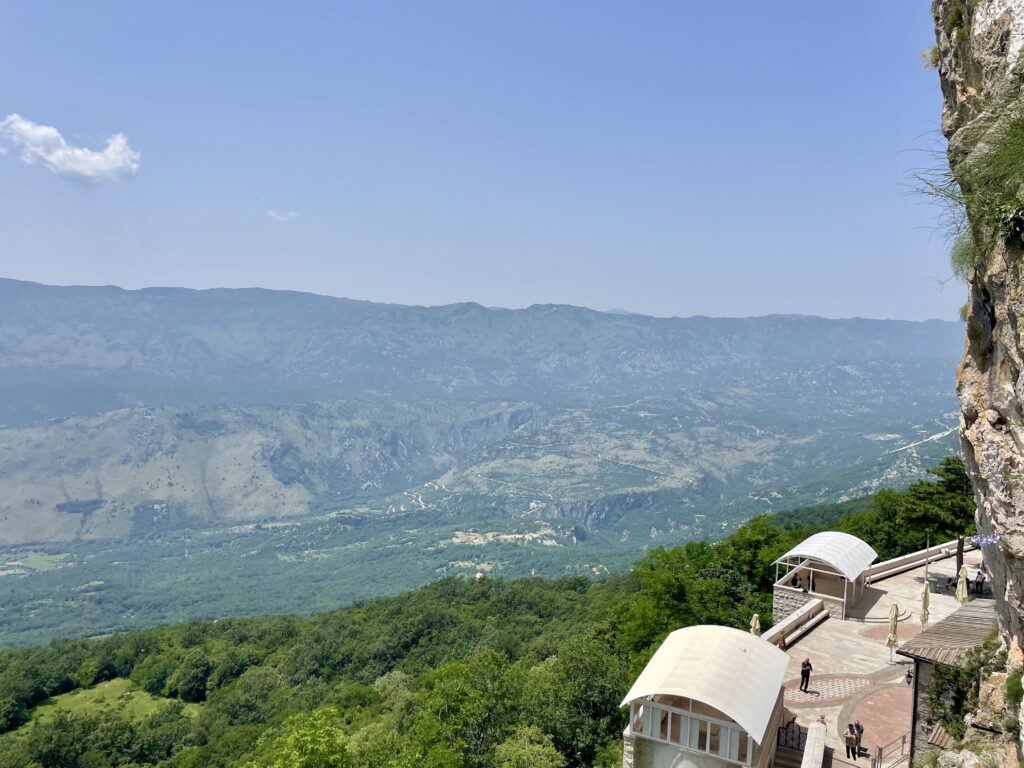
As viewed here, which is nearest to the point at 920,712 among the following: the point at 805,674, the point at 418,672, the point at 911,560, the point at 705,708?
the point at 805,674

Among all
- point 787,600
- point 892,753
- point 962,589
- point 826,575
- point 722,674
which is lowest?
point 787,600

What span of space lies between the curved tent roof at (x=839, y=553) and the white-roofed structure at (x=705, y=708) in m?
13.7

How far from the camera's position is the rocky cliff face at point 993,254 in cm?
1044

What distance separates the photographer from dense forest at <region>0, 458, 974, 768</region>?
123 feet

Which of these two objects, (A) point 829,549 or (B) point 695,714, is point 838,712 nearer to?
(B) point 695,714

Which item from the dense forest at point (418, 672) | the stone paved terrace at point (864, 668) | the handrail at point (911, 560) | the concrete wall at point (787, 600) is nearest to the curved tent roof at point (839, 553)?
the concrete wall at point (787, 600)

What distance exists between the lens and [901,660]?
26.4 m

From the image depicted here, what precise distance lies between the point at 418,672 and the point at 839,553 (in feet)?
193

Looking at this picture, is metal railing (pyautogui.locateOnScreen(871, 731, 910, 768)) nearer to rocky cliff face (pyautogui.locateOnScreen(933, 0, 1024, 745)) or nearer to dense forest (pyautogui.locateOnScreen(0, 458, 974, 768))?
rocky cliff face (pyautogui.locateOnScreen(933, 0, 1024, 745))

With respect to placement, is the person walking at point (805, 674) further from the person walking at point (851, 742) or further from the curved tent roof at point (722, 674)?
the curved tent roof at point (722, 674)

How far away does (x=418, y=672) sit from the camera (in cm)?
7669

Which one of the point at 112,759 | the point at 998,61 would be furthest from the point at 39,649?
the point at 998,61

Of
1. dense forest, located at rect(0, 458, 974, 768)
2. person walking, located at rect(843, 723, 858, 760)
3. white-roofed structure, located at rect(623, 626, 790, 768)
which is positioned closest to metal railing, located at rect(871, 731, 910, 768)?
person walking, located at rect(843, 723, 858, 760)

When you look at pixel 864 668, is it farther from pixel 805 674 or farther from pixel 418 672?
pixel 418 672
